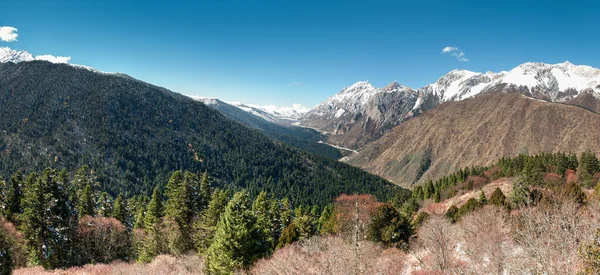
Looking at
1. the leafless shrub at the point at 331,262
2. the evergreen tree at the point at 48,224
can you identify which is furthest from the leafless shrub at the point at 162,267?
the leafless shrub at the point at 331,262

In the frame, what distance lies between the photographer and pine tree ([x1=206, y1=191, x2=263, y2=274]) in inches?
1262

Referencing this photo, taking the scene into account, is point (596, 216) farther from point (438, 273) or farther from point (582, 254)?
point (582, 254)

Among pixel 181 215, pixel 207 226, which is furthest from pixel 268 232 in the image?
pixel 181 215

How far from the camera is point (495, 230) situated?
31859 millimetres

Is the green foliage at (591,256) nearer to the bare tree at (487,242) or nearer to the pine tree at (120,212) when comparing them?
the bare tree at (487,242)

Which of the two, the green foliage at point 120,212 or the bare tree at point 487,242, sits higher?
the bare tree at point 487,242

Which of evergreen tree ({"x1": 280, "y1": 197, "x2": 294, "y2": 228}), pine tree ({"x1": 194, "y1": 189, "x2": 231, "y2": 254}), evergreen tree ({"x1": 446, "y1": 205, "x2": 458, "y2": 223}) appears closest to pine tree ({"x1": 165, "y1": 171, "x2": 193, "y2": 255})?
pine tree ({"x1": 194, "y1": 189, "x2": 231, "y2": 254})

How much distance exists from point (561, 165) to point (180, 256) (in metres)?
121

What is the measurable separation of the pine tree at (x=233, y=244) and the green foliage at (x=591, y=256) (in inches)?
1106

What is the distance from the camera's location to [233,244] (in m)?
32.2

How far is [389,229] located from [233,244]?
81.8ft

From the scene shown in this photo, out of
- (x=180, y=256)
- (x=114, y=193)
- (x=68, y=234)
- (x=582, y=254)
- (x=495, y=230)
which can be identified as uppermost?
(x=582, y=254)

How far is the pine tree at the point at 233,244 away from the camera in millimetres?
32062

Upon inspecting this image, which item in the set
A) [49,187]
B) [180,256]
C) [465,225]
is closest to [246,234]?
[180,256]
